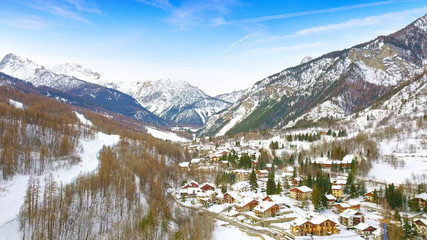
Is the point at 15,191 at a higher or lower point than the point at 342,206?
higher

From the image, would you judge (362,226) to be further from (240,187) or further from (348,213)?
(240,187)

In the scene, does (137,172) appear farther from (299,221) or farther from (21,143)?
(299,221)

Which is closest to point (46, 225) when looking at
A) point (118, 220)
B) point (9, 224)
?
point (9, 224)

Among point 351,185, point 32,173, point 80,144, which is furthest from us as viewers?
point 80,144

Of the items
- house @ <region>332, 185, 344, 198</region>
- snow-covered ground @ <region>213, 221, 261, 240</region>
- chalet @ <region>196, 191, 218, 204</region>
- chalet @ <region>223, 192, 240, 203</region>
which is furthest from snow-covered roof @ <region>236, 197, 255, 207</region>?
house @ <region>332, 185, 344, 198</region>

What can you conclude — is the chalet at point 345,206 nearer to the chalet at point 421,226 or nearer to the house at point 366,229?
the house at point 366,229

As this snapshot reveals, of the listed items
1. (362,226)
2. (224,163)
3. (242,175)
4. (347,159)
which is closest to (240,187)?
(242,175)
